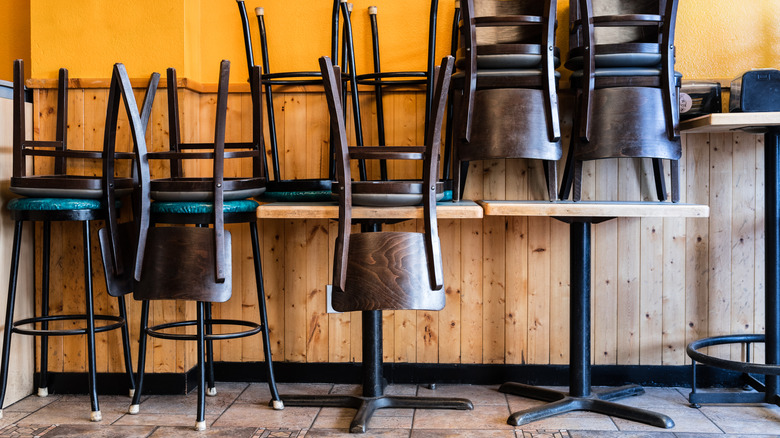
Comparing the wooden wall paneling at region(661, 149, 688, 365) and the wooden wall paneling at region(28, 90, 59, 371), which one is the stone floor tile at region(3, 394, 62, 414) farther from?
the wooden wall paneling at region(661, 149, 688, 365)

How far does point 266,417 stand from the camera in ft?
9.09

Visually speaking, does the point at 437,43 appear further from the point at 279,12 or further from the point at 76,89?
the point at 76,89

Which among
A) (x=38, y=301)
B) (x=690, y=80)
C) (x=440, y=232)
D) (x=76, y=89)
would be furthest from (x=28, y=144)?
(x=690, y=80)

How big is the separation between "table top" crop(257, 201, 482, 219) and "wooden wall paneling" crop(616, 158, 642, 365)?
0.94 m

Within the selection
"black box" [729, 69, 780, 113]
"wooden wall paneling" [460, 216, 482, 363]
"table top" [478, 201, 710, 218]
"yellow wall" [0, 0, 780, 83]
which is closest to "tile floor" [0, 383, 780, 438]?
"wooden wall paneling" [460, 216, 482, 363]

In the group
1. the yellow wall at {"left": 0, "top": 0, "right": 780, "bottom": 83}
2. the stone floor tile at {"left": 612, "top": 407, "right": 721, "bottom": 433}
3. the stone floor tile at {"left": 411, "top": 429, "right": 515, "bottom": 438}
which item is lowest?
the stone floor tile at {"left": 411, "top": 429, "right": 515, "bottom": 438}

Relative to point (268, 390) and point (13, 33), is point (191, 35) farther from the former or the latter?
point (268, 390)

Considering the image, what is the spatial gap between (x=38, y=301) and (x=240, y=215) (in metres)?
1.12

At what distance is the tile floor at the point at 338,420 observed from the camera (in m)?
2.57

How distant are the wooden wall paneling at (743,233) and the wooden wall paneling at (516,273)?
877mm

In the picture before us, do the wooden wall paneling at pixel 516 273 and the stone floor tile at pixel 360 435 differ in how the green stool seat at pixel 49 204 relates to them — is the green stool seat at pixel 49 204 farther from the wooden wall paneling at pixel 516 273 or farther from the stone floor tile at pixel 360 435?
the wooden wall paneling at pixel 516 273

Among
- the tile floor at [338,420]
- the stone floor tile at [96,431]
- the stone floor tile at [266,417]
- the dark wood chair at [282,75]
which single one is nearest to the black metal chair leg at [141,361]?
the tile floor at [338,420]

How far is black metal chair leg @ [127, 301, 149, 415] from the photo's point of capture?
2.83 meters

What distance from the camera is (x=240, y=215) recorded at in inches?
106
